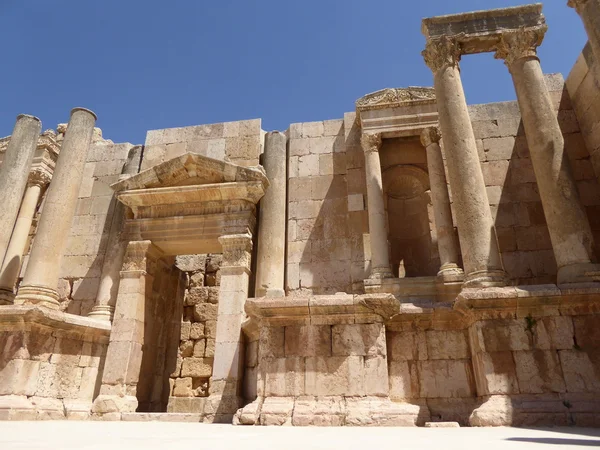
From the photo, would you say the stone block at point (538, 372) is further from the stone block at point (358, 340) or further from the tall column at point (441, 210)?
the tall column at point (441, 210)

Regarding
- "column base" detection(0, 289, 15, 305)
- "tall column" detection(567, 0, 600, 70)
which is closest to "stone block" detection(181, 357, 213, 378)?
"column base" detection(0, 289, 15, 305)

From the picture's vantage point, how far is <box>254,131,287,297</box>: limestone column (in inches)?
375

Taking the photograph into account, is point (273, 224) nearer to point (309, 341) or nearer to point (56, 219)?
point (309, 341)

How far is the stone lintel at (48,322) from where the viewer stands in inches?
301

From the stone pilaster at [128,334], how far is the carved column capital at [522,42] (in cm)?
897

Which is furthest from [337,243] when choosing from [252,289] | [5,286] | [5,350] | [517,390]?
[5,286]

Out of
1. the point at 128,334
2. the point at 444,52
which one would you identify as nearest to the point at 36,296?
the point at 128,334

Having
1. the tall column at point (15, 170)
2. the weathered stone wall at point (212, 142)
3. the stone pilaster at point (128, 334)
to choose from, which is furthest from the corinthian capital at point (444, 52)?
the tall column at point (15, 170)

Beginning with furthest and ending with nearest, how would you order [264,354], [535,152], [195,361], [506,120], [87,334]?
[195,361], [506,120], [87,334], [535,152], [264,354]

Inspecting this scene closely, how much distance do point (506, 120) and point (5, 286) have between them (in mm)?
12995

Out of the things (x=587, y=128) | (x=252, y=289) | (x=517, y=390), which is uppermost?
(x=587, y=128)

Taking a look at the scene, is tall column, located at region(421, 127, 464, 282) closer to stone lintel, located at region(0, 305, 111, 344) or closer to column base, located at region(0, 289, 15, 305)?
stone lintel, located at region(0, 305, 111, 344)

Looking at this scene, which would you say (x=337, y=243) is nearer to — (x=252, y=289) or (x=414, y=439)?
(x=252, y=289)

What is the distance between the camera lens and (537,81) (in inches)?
310
